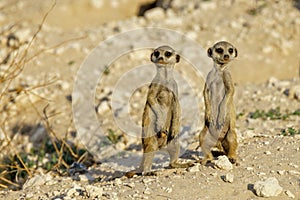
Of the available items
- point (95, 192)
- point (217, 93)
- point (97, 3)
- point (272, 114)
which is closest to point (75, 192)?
point (95, 192)

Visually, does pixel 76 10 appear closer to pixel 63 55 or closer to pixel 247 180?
pixel 63 55

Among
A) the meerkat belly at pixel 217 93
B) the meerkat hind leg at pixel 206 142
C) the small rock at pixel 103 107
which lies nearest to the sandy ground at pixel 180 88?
the small rock at pixel 103 107

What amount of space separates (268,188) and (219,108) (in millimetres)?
865

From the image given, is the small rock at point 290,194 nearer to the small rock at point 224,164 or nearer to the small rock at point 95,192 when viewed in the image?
the small rock at point 224,164

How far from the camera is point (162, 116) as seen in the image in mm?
4684

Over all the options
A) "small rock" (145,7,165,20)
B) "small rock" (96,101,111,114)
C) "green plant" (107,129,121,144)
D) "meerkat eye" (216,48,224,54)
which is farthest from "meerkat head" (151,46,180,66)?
"small rock" (145,7,165,20)

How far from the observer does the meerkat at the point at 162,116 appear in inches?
184

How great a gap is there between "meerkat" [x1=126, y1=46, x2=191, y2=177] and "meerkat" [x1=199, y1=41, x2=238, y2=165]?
24cm

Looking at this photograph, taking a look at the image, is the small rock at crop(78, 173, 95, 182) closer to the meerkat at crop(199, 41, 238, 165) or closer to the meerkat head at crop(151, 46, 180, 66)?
the meerkat at crop(199, 41, 238, 165)

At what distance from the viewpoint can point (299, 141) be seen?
4.96 m

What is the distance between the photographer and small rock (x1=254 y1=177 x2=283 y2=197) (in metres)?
4.09

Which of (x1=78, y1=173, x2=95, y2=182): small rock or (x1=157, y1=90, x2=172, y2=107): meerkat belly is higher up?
(x1=157, y1=90, x2=172, y2=107): meerkat belly

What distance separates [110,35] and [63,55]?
85 cm

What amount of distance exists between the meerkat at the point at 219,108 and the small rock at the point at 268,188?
516mm
